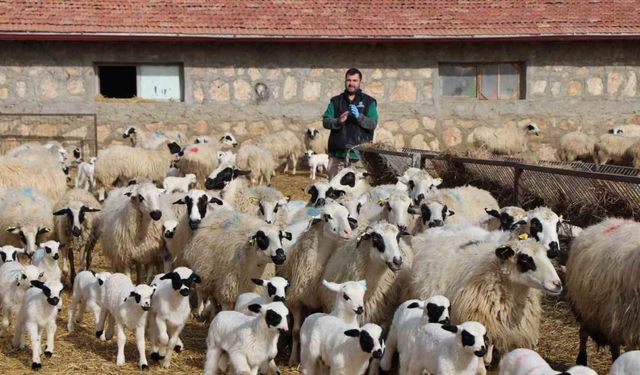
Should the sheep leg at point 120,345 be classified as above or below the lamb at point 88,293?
below

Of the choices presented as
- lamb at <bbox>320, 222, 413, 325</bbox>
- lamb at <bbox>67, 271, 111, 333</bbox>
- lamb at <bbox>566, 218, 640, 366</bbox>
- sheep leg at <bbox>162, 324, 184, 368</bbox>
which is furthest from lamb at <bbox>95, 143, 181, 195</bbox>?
lamb at <bbox>566, 218, 640, 366</bbox>

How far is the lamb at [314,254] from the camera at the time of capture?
27.0ft

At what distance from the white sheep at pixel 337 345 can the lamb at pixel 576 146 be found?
13.5 meters

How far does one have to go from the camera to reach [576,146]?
19.6 m

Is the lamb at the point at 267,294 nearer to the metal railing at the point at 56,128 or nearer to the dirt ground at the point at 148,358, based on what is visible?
the dirt ground at the point at 148,358

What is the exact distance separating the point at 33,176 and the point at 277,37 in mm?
7524

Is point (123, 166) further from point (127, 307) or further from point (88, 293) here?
point (127, 307)

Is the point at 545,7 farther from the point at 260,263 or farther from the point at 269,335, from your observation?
the point at 269,335

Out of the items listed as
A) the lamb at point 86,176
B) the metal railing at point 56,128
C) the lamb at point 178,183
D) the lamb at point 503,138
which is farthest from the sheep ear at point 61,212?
the lamb at point 503,138

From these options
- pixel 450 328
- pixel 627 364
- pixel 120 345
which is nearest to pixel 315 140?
pixel 120 345

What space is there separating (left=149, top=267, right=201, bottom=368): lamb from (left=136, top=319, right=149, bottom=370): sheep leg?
4.7 inches

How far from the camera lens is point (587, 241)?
773 cm

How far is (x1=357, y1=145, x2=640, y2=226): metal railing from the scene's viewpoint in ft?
30.8

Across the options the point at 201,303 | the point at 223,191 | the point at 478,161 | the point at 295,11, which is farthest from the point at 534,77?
the point at 201,303
